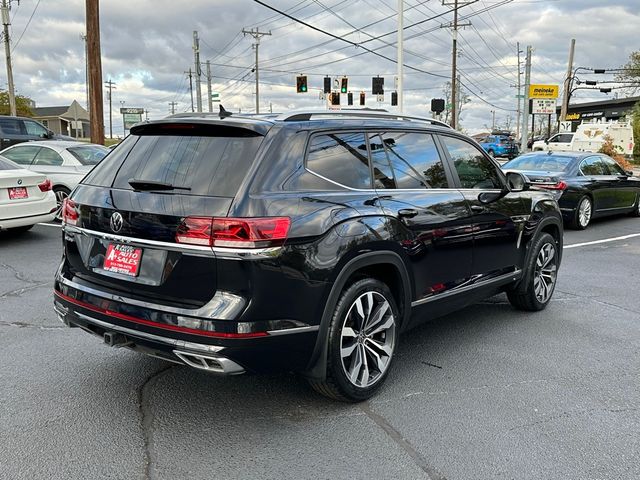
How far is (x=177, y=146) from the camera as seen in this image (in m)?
3.49

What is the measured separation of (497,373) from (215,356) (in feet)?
7.42

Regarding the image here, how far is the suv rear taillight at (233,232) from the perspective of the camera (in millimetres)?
2967

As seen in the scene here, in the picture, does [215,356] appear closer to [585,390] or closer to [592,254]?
[585,390]

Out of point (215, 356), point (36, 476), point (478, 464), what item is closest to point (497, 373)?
point (478, 464)

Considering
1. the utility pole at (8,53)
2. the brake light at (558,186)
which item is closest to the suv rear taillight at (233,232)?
the brake light at (558,186)

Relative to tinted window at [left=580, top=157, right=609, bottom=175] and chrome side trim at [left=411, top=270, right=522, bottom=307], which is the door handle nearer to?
chrome side trim at [left=411, top=270, right=522, bottom=307]

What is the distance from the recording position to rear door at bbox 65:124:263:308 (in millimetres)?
3061

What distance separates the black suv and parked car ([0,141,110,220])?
777cm

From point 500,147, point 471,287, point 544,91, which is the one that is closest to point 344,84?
point 500,147

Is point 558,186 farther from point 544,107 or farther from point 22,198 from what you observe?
point 544,107

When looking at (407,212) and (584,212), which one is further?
(584,212)

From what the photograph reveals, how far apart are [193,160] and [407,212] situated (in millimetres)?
1478

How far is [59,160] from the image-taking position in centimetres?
1113

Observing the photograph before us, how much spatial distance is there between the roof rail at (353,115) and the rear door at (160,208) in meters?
0.36
